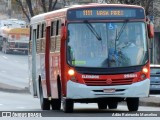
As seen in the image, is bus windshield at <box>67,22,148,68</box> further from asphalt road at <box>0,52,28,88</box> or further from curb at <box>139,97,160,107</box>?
asphalt road at <box>0,52,28,88</box>

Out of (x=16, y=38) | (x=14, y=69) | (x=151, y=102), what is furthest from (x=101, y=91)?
(x=16, y=38)

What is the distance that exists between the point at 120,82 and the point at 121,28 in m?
1.50

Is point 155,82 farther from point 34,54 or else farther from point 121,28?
point 121,28

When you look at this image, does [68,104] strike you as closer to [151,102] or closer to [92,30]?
[92,30]

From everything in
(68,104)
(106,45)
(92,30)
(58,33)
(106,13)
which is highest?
(106,13)

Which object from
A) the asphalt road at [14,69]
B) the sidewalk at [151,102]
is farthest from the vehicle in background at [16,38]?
the sidewalk at [151,102]

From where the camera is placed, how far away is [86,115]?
68.9ft

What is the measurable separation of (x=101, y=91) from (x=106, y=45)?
1264 mm

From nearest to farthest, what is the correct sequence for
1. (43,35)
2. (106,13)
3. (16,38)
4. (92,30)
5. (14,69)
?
(92,30)
(106,13)
(43,35)
(14,69)
(16,38)

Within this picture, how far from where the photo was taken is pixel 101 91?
69.8 feet

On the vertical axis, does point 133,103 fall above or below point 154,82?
above

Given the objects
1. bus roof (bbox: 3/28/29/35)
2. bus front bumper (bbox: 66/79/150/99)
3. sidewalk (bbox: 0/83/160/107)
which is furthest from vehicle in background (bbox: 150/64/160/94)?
bus roof (bbox: 3/28/29/35)

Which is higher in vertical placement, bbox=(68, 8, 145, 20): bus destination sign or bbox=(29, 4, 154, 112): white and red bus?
bbox=(68, 8, 145, 20): bus destination sign

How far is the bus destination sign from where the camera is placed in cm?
2180
